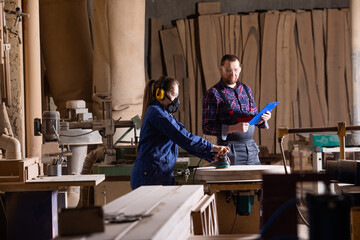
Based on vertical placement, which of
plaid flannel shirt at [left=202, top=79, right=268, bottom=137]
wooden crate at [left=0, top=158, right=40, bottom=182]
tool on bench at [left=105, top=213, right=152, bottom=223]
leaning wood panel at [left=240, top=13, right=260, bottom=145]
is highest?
leaning wood panel at [left=240, top=13, right=260, bottom=145]

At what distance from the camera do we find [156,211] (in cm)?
258

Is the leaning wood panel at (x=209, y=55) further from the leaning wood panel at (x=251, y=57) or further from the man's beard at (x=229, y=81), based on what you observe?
the man's beard at (x=229, y=81)

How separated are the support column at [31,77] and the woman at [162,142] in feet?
6.97

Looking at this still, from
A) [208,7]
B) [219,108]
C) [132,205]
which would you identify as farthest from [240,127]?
[208,7]

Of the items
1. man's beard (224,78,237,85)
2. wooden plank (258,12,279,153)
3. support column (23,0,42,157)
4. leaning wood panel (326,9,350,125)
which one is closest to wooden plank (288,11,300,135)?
wooden plank (258,12,279,153)

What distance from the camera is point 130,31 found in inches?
288

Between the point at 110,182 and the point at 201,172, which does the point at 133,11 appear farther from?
the point at 201,172

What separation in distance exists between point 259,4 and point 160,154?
198 inches

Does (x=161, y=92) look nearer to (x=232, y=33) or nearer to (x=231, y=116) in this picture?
(x=231, y=116)

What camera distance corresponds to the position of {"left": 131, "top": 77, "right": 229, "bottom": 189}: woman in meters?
4.27

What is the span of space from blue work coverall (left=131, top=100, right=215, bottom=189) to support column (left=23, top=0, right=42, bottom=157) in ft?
7.07

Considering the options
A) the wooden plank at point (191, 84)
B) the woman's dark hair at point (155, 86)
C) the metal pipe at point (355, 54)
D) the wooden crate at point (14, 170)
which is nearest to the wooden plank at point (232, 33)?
the wooden plank at point (191, 84)

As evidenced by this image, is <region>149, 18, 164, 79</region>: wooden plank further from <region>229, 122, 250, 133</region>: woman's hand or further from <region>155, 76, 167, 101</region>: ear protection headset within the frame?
<region>155, 76, 167, 101</region>: ear protection headset

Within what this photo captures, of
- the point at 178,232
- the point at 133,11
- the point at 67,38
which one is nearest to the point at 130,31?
the point at 133,11
